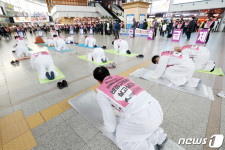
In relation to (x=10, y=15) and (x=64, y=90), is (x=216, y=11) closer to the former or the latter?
(x=64, y=90)

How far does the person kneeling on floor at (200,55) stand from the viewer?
380 cm

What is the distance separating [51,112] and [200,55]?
15.3ft

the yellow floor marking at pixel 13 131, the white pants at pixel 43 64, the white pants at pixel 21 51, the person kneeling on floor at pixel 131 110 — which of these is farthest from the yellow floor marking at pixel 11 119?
the white pants at pixel 21 51

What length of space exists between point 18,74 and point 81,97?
3100 mm

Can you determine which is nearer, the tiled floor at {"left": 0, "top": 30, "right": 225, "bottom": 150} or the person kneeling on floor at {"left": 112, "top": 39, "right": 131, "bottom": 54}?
the tiled floor at {"left": 0, "top": 30, "right": 225, "bottom": 150}

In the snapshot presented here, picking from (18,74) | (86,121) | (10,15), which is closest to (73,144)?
(86,121)

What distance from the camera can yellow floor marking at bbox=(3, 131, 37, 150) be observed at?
5.47 ft

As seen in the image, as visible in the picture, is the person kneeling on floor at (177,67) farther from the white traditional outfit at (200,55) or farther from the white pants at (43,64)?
the white pants at (43,64)

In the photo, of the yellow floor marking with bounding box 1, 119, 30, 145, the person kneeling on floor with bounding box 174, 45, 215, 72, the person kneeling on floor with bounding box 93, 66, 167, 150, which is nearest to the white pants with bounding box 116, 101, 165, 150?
the person kneeling on floor with bounding box 93, 66, 167, 150

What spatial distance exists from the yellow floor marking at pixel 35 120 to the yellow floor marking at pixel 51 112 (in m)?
0.07

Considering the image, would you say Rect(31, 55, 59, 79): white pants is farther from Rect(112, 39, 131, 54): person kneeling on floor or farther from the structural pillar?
the structural pillar

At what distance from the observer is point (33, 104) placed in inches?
100

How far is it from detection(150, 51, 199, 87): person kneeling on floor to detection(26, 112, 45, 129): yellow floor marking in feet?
9.83

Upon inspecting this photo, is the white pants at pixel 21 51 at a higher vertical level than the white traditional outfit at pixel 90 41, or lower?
lower
